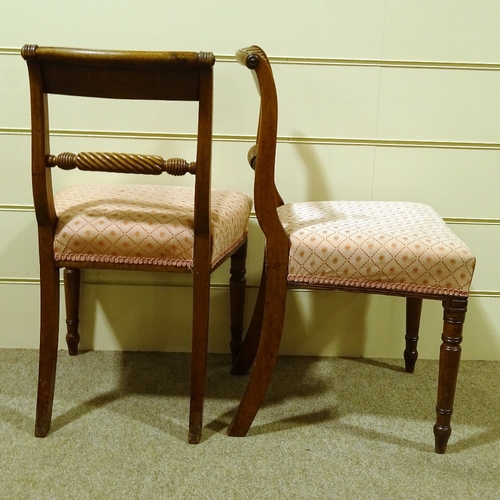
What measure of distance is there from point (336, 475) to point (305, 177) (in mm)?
791

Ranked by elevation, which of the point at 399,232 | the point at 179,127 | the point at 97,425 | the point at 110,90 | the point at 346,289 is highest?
the point at 110,90

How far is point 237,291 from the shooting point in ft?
5.55

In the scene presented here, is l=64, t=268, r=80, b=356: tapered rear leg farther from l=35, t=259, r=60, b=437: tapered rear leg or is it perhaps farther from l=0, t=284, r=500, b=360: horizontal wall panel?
l=35, t=259, r=60, b=437: tapered rear leg

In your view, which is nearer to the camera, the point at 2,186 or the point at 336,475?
the point at 336,475

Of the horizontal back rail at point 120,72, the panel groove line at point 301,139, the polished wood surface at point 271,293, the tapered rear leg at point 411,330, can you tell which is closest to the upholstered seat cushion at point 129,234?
the polished wood surface at point 271,293

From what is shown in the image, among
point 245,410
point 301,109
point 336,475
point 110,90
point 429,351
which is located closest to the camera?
point 110,90

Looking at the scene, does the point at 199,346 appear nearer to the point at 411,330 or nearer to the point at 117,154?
the point at 117,154

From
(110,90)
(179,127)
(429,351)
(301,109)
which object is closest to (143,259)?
(110,90)

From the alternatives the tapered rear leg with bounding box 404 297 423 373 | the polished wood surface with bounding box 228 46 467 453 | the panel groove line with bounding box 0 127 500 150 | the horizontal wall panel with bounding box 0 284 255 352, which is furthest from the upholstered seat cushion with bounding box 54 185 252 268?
the tapered rear leg with bounding box 404 297 423 373

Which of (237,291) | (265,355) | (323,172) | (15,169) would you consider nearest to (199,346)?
(265,355)

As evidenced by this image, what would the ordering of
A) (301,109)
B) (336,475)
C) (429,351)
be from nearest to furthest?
(336,475)
(301,109)
(429,351)

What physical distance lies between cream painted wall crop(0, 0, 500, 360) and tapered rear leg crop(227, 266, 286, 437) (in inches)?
17.8

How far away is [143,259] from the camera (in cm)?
130

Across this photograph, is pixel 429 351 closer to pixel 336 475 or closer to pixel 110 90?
pixel 336 475
